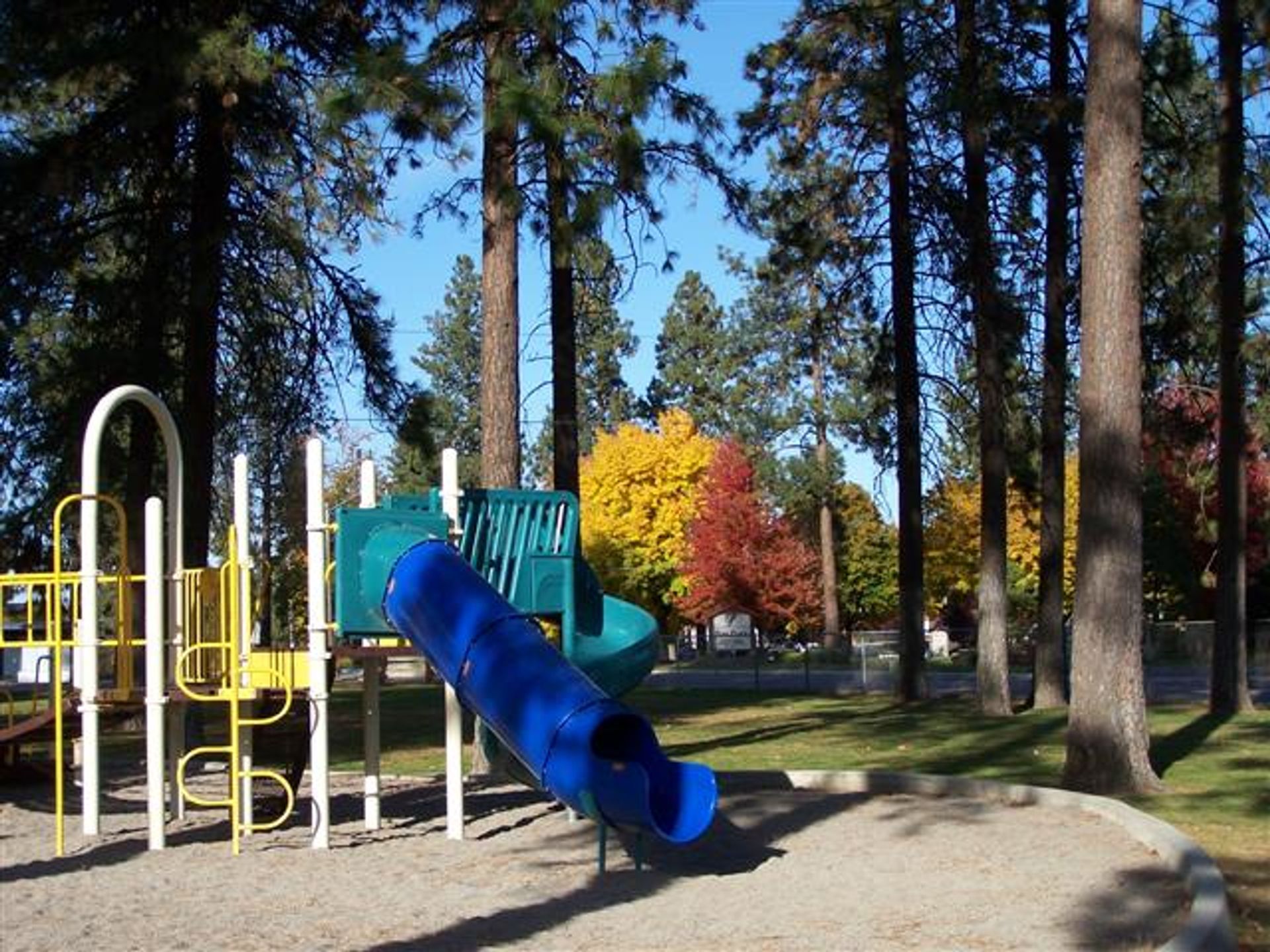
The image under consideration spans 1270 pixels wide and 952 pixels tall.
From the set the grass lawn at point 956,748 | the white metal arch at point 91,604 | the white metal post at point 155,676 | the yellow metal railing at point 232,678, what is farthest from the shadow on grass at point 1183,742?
the white metal arch at point 91,604

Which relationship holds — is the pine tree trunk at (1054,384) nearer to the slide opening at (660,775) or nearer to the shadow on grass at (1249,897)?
the shadow on grass at (1249,897)

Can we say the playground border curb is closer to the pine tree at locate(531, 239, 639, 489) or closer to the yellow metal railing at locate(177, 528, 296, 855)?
the yellow metal railing at locate(177, 528, 296, 855)

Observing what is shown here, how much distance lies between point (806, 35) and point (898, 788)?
15.8 meters

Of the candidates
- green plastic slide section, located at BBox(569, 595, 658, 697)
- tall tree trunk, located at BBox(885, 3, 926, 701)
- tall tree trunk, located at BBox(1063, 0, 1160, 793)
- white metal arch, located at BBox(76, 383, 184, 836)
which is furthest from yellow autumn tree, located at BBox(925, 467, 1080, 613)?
white metal arch, located at BBox(76, 383, 184, 836)

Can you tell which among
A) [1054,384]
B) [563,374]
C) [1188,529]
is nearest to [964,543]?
[1188,529]

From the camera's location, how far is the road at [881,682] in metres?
31.1

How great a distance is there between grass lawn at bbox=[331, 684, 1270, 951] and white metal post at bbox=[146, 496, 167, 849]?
589 centimetres

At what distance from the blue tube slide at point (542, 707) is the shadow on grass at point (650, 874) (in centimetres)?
44

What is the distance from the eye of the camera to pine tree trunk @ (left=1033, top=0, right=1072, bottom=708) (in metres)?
23.1

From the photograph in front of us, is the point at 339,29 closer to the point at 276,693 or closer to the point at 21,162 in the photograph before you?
the point at 21,162

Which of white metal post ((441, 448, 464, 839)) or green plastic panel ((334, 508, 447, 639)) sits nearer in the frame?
green plastic panel ((334, 508, 447, 639))

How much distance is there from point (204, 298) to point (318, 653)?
27.2ft

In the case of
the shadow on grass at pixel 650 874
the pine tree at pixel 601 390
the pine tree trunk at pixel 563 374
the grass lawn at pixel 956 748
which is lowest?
the grass lawn at pixel 956 748

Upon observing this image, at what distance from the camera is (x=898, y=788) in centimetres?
1413
